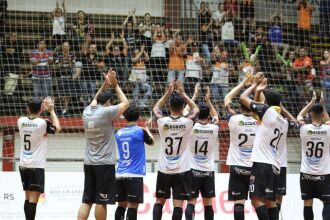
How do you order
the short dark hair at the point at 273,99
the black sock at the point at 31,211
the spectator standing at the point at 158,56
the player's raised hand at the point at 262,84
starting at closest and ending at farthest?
the player's raised hand at the point at 262,84
the short dark hair at the point at 273,99
the black sock at the point at 31,211
the spectator standing at the point at 158,56

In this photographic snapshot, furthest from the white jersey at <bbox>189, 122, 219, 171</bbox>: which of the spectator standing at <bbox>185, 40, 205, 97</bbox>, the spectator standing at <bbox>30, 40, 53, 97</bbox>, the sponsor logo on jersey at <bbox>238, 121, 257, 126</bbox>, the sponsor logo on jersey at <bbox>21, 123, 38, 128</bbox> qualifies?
the spectator standing at <bbox>30, 40, 53, 97</bbox>

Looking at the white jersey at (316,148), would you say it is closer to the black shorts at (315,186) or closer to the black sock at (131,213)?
the black shorts at (315,186)

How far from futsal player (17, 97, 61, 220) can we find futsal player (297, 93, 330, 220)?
4.57 metres

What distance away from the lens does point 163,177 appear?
12.7 meters

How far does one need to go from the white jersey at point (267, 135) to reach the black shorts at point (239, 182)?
1.27 m

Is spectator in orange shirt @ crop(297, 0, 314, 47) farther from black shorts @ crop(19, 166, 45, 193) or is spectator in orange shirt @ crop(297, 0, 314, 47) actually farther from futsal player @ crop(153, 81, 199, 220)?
black shorts @ crop(19, 166, 45, 193)

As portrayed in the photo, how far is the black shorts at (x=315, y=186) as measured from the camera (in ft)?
44.8

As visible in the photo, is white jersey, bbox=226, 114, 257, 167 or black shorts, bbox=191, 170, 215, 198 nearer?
white jersey, bbox=226, 114, 257, 167

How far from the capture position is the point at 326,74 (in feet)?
71.3

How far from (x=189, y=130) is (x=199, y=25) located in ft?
32.6

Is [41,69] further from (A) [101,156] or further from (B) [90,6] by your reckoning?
(A) [101,156]

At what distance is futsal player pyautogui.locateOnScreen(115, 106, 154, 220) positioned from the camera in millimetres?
12570

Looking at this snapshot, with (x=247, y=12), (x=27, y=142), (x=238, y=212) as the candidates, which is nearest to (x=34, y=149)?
(x=27, y=142)

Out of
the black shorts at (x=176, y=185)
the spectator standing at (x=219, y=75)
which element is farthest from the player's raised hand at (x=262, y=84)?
the spectator standing at (x=219, y=75)
